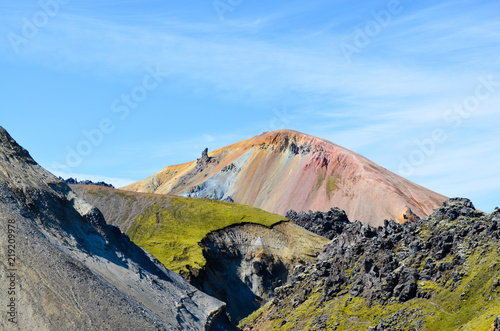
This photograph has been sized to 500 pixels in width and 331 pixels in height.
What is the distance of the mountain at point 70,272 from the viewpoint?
238 feet

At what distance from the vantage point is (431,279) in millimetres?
105750

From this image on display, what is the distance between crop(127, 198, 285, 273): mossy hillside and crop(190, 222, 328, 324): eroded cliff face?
3.17 meters

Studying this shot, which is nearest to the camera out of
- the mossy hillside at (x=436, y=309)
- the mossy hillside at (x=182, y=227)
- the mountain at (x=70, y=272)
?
the mountain at (x=70, y=272)

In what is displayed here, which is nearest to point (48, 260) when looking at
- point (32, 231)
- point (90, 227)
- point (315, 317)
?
point (32, 231)

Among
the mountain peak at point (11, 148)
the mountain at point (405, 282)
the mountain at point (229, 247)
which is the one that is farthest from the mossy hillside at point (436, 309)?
the mountain peak at point (11, 148)

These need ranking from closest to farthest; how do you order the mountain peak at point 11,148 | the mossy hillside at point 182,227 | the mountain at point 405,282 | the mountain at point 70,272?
the mountain at point 70,272 < the mountain at point 405,282 < the mountain peak at point 11,148 < the mossy hillside at point 182,227

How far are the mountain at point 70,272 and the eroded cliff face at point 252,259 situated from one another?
52674 millimetres

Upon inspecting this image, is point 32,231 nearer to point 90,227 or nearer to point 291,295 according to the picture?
point 90,227

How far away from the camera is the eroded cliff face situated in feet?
529

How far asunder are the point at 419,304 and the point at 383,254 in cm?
1963

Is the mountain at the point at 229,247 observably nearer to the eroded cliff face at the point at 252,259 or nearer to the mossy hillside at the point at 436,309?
the eroded cliff face at the point at 252,259

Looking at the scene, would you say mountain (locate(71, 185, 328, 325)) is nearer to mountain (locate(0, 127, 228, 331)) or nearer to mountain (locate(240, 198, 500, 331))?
mountain (locate(240, 198, 500, 331))

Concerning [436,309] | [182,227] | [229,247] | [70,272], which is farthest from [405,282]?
[182,227]

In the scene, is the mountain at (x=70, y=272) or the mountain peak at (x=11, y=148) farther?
the mountain peak at (x=11, y=148)
